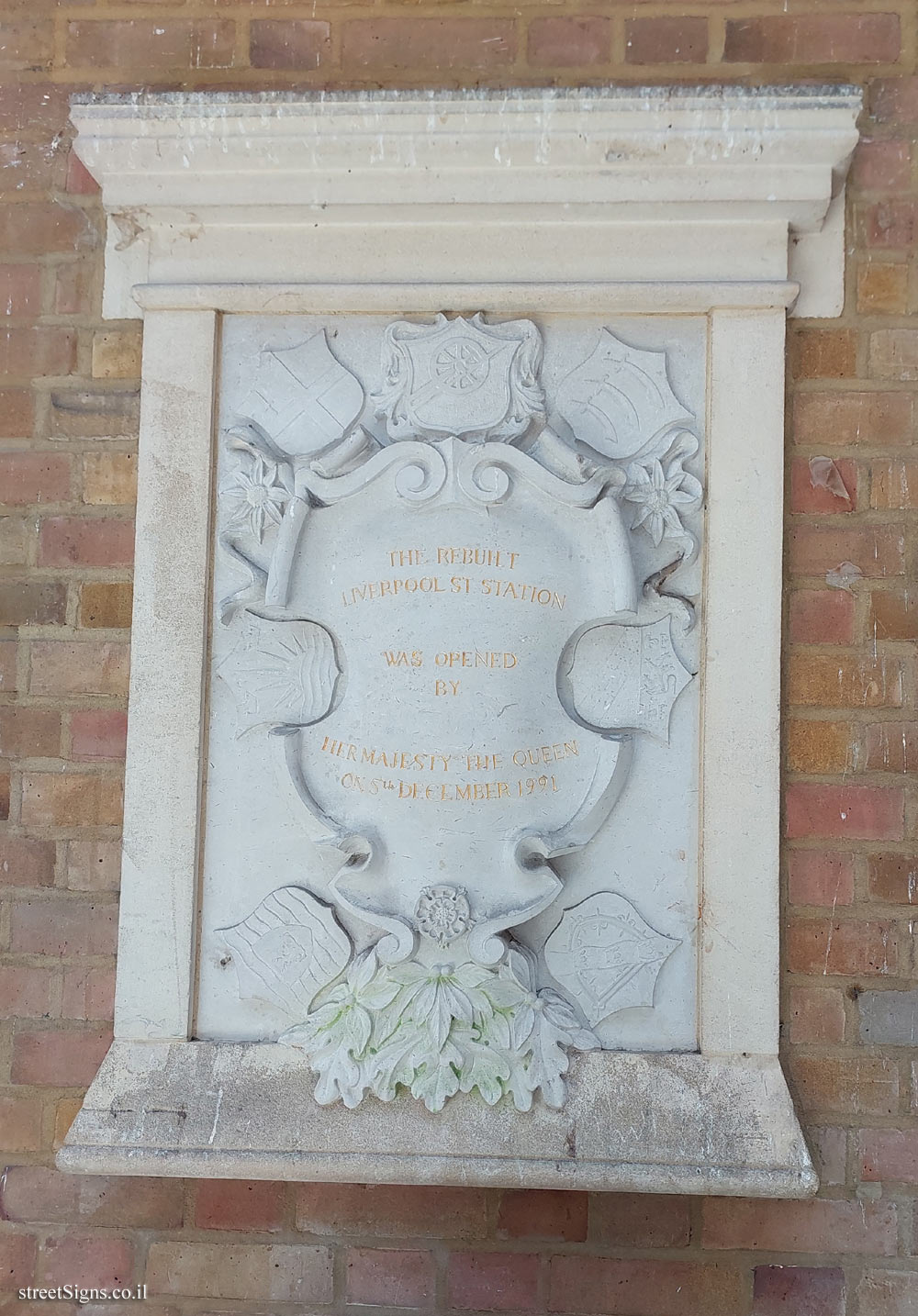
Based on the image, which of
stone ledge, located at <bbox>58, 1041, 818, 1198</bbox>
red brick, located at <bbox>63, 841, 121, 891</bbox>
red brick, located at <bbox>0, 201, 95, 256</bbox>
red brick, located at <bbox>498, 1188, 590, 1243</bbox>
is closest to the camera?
stone ledge, located at <bbox>58, 1041, 818, 1198</bbox>

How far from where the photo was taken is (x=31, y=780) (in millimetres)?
2328

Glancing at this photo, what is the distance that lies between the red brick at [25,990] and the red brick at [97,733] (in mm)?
414

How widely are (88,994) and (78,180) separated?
1604 mm

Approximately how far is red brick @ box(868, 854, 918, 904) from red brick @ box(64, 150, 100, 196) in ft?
6.55

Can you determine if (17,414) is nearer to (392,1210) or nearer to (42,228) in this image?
(42,228)

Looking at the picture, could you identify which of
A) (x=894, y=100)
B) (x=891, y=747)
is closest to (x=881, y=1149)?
(x=891, y=747)

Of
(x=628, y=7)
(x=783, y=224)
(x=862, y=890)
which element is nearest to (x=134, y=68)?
(x=628, y=7)

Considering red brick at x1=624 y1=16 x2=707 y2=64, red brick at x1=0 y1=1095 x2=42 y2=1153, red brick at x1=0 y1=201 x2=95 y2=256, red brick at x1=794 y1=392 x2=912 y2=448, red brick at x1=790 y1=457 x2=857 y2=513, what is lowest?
red brick at x1=0 y1=1095 x2=42 y2=1153

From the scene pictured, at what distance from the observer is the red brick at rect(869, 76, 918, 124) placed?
230cm

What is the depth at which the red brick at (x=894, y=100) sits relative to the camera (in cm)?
230

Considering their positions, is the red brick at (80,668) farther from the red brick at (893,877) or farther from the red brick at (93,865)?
the red brick at (893,877)

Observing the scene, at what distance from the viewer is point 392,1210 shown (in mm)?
2213

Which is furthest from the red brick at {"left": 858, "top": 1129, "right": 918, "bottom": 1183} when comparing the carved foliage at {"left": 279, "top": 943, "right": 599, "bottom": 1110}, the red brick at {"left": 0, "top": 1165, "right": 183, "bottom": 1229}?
the red brick at {"left": 0, "top": 1165, "right": 183, "bottom": 1229}

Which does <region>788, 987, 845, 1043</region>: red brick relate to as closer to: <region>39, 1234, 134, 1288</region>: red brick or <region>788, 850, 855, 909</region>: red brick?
<region>788, 850, 855, 909</region>: red brick
